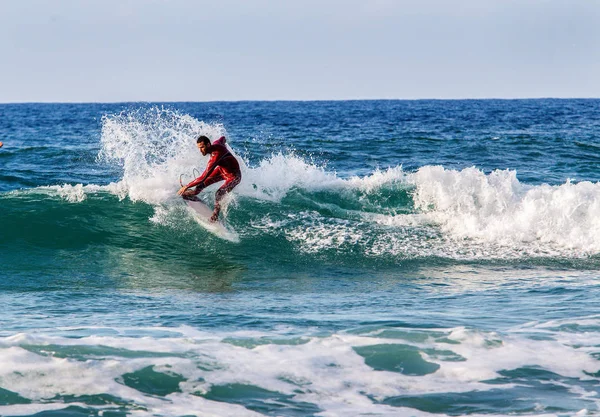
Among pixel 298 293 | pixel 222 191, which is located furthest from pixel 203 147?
pixel 298 293

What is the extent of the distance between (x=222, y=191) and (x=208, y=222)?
73cm

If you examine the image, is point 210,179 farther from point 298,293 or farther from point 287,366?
point 287,366

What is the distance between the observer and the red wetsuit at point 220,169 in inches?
466

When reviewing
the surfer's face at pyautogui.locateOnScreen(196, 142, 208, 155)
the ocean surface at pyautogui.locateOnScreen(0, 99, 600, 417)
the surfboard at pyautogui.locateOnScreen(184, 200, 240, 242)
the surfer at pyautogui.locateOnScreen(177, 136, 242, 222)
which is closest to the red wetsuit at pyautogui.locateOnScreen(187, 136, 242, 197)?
the surfer at pyautogui.locateOnScreen(177, 136, 242, 222)

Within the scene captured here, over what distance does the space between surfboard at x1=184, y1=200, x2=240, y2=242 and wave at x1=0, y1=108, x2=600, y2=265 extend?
0.14 metres

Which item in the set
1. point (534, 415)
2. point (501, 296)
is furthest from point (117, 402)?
point (501, 296)

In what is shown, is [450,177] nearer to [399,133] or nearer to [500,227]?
[500,227]

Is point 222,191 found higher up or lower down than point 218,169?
lower down

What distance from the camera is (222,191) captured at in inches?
480

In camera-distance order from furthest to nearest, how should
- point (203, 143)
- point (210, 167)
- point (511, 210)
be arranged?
point (511, 210)
point (210, 167)
point (203, 143)

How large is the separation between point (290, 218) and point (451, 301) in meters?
4.91

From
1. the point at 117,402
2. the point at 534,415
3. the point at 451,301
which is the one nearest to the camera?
the point at 534,415

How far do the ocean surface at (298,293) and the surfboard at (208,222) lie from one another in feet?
0.33

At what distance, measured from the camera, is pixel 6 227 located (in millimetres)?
12945
